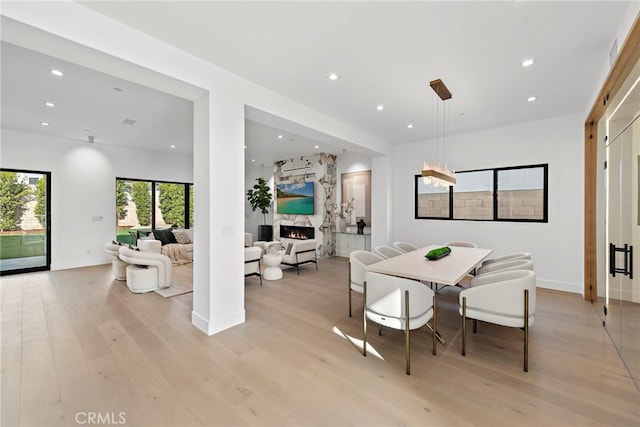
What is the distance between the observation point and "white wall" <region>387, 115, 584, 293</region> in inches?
176

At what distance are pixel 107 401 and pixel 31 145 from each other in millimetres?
6587

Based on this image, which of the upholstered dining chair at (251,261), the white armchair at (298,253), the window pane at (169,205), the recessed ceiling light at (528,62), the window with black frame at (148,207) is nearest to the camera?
the recessed ceiling light at (528,62)

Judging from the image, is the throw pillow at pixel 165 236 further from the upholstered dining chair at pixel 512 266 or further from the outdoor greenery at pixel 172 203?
the upholstered dining chair at pixel 512 266

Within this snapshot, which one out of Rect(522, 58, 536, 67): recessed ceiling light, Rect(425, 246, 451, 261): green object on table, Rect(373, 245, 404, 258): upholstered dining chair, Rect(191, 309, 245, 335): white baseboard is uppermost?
Rect(522, 58, 536, 67): recessed ceiling light

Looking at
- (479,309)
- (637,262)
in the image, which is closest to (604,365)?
(637,262)

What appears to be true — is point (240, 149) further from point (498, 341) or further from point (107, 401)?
point (498, 341)

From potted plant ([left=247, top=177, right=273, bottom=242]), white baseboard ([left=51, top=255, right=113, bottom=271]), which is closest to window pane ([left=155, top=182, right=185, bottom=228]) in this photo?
white baseboard ([left=51, top=255, right=113, bottom=271])

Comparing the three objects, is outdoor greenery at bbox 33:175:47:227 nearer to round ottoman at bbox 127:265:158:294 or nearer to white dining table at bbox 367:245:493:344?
round ottoman at bbox 127:265:158:294

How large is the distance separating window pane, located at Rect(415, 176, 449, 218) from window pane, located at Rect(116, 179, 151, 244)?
722 cm

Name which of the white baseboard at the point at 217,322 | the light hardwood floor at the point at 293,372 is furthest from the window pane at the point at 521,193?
the white baseboard at the point at 217,322

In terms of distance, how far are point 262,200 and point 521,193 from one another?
6782mm

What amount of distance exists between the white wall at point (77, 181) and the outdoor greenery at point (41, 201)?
15 cm

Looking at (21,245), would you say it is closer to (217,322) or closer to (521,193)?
(217,322)

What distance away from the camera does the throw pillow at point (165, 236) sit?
Result: 23.6 ft
